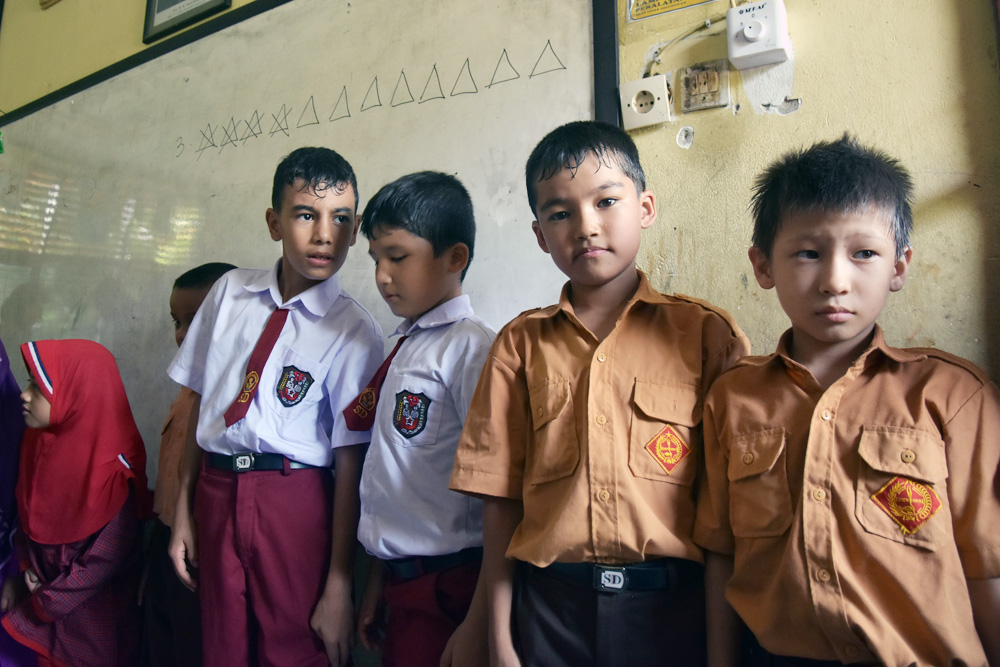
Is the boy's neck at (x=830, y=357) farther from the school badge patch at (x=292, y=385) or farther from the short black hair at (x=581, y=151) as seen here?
the school badge patch at (x=292, y=385)

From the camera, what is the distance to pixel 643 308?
97 cm

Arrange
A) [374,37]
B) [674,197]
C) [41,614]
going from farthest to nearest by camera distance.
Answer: [374,37] → [41,614] → [674,197]

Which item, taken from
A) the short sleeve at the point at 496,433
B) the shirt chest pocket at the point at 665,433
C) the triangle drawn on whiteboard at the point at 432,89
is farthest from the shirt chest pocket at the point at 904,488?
the triangle drawn on whiteboard at the point at 432,89

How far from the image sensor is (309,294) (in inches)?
52.9

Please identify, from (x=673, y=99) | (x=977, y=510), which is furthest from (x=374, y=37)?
(x=977, y=510)

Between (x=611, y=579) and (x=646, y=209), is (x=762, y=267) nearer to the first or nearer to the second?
(x=646, y=209)

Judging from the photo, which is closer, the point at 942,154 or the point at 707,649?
the point at 707,649

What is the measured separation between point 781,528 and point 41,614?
170 cm

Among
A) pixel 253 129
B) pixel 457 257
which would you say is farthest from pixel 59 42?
pixel 457 257

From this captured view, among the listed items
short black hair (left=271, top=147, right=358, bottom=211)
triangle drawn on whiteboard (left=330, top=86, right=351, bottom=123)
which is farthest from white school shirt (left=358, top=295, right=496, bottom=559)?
triangle drawn on whiteboard (left=330, top=86, right=351, bottom=123)

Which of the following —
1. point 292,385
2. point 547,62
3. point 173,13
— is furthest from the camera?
point 173,13

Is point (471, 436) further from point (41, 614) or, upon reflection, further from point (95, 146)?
point (95, 146)

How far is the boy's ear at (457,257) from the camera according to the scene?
126 cm

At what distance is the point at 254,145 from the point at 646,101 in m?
1.28
